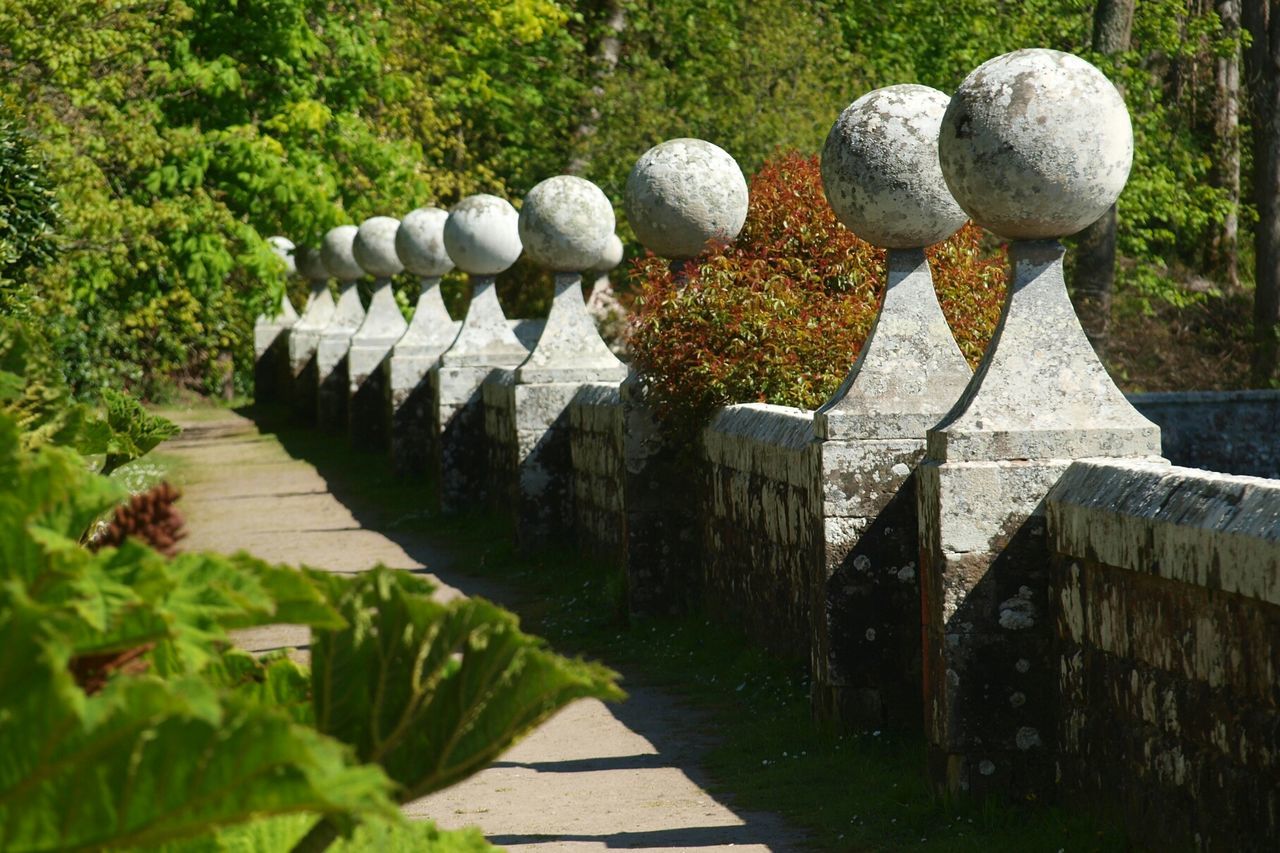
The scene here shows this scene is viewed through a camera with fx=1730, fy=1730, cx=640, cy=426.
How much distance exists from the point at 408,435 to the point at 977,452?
1191cm

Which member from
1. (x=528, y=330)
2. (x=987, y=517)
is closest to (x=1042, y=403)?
(x=987, y=517)

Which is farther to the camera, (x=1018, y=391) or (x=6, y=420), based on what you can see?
(x=1018, y=391)

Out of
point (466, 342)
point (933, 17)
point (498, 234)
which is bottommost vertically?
point (466, 342)

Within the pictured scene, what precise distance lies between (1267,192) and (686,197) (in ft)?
46.6

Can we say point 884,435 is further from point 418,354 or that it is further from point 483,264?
point 418,354

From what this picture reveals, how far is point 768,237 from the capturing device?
1001 cm

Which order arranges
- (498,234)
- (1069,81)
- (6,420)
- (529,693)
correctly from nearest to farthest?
1. (6,420)
2. (529,693)
3. (1069,81)
4. (498,234)

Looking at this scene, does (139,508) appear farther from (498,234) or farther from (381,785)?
(498,234)

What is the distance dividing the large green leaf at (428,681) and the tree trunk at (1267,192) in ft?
61.8

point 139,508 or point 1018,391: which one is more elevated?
point 139,508

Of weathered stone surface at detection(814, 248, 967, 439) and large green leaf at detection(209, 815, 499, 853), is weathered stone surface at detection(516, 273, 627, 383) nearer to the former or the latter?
weathered stone surface at detection(814, 248, 967, 439)

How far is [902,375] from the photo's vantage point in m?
6.80

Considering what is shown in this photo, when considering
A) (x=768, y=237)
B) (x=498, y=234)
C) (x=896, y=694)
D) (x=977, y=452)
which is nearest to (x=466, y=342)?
(x=498, y=234)

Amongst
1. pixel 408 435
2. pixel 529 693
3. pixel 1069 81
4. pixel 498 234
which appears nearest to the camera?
pixel 529 693
